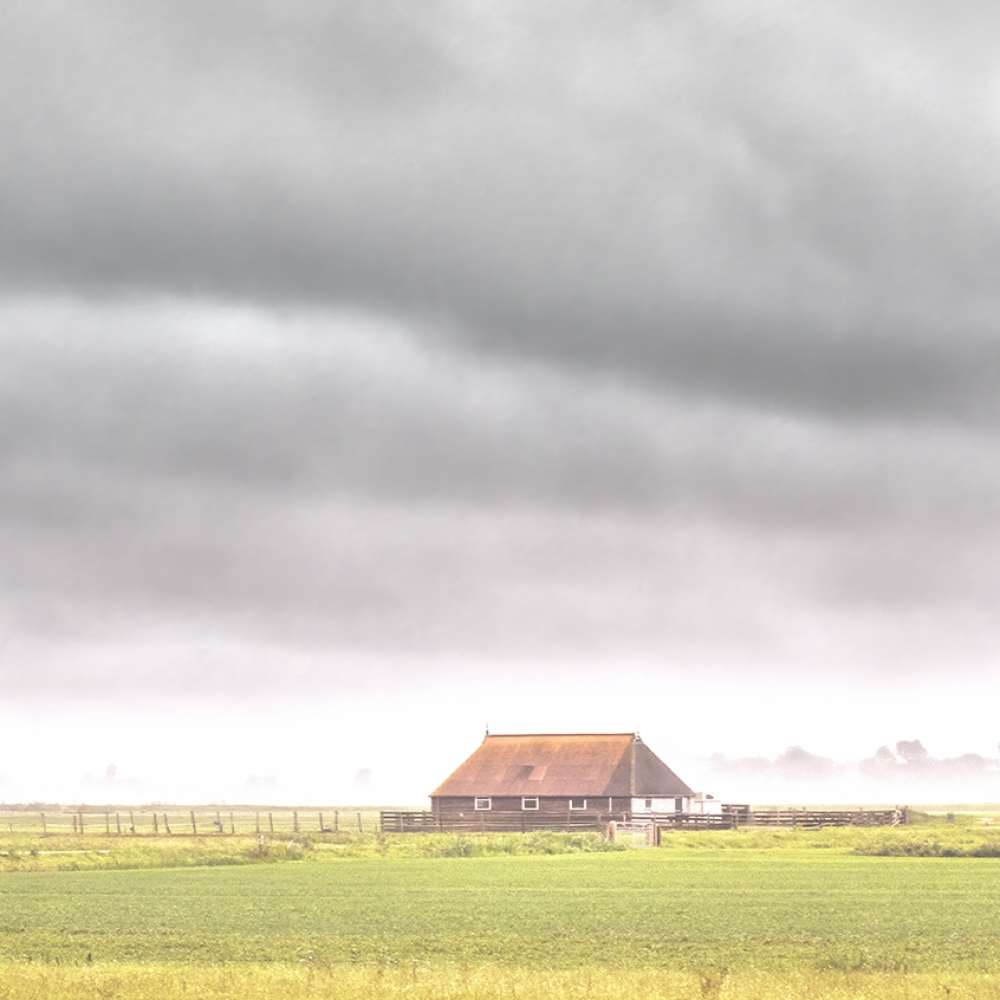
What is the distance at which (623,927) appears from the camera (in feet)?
112

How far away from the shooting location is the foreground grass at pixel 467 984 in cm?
2284

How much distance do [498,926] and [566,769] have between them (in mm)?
65965

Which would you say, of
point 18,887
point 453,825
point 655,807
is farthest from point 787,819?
point 18,887

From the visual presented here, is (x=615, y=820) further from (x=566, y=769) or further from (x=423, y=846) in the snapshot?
(x=423, y=846)

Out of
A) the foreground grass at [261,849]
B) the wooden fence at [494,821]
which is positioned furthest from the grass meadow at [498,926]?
the wooden fence at [494,821]

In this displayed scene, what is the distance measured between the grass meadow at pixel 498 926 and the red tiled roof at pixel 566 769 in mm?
27606

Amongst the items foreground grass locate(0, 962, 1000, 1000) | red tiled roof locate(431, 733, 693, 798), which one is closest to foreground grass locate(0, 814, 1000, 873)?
red tiled roof locate(431, 733, 693, 798)

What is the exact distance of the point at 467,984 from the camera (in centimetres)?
2334

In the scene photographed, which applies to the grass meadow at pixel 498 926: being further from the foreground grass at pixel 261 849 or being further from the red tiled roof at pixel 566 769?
the red tiled roof at pixel 566 769

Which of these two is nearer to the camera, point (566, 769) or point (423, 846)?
point (423, 846)

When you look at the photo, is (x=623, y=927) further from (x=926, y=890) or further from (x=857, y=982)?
(x=926, y=890)

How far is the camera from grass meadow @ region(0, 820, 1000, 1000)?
2405 centimetres

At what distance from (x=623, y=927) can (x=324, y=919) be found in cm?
827

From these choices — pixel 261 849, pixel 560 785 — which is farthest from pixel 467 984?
pixel 560 785
